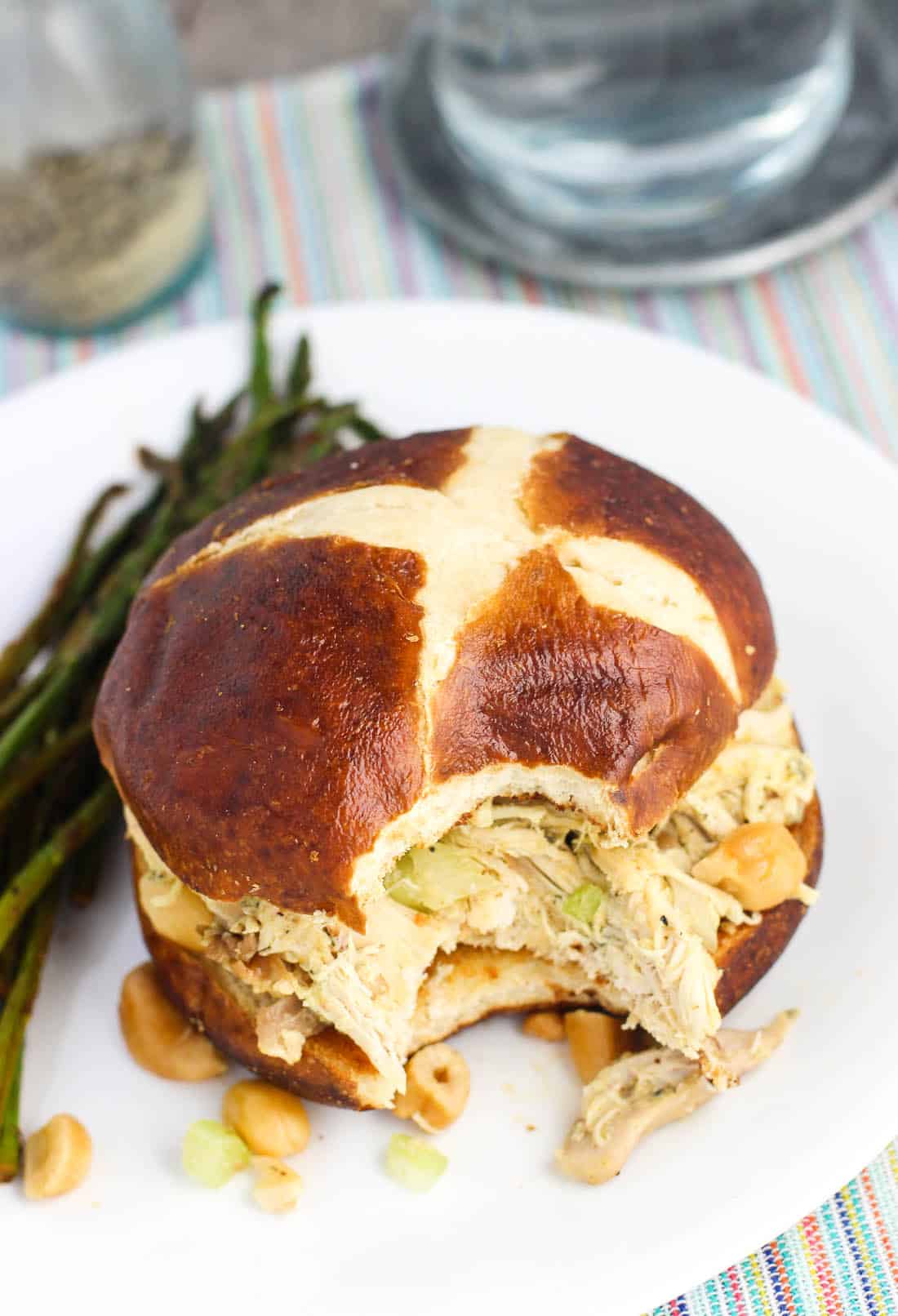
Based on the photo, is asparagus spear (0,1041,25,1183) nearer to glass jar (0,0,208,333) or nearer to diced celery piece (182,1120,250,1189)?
diced celery piece (182,1120,250,1189)

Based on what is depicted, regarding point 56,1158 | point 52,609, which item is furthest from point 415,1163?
point 52,609

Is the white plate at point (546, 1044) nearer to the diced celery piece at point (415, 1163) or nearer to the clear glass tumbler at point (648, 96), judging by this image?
the diced celery piece at point (415, 1163)

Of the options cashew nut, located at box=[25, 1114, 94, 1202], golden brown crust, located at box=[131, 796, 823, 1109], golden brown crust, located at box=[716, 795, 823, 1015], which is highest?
golden brown crust, located at box=[716, 795, 823, 1015]

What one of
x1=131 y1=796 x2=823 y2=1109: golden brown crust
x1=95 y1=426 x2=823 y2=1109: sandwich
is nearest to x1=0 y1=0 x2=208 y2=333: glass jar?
x1=95 y1=426 x2=823 y2=1109: sandwich

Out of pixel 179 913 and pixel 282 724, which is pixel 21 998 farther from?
pixel 282 724

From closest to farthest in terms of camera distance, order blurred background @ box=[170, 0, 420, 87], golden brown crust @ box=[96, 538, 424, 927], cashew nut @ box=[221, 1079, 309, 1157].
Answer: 1. golden brown crust @ box=[96, 538, 424, 927]
2. cashew nut @ box=[221, 1079, 309, 1157]
3. blurred background @ box=[170, 0, 420, 87]
